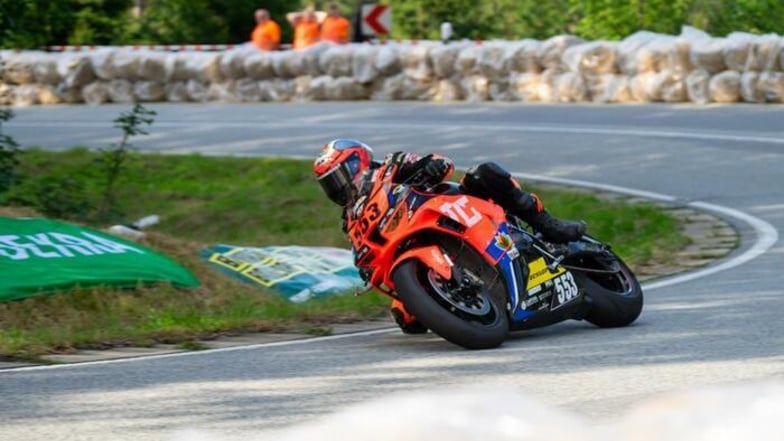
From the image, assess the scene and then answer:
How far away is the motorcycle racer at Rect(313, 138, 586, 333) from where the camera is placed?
27.8 ft

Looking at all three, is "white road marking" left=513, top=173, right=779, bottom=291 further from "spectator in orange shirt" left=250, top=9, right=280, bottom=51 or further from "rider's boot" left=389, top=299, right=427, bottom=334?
"spectator in orange shirt" left=250, top=9, right=280, bottom=51

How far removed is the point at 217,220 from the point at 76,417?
10224mm

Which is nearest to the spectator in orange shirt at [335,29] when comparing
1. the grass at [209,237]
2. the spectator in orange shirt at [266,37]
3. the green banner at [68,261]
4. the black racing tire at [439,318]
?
the spectator in orange shirt at [266,37]

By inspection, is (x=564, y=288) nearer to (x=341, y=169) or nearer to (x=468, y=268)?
(x=468, y=268)

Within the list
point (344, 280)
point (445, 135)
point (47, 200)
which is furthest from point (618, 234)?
point (445, 135)

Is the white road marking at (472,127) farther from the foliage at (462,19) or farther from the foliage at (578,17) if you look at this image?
the foliage at (578,17)

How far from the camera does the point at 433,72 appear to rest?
24688 mm

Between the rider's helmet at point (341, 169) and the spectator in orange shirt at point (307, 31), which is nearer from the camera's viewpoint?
the rider's helmet at point (341, 169)

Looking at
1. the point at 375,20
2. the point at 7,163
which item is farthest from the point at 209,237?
the point at 375,20

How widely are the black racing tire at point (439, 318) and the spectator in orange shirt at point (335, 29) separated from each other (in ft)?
64.5

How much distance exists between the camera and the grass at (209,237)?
9.22 meters

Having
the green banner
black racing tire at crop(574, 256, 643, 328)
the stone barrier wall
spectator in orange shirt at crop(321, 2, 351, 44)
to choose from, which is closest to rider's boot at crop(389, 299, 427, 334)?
black racing tire at crop(574, 256, 643, 328)

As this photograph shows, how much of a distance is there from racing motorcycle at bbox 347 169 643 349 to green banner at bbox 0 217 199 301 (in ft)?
7.01

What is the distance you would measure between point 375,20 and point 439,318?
2203 centimetres
